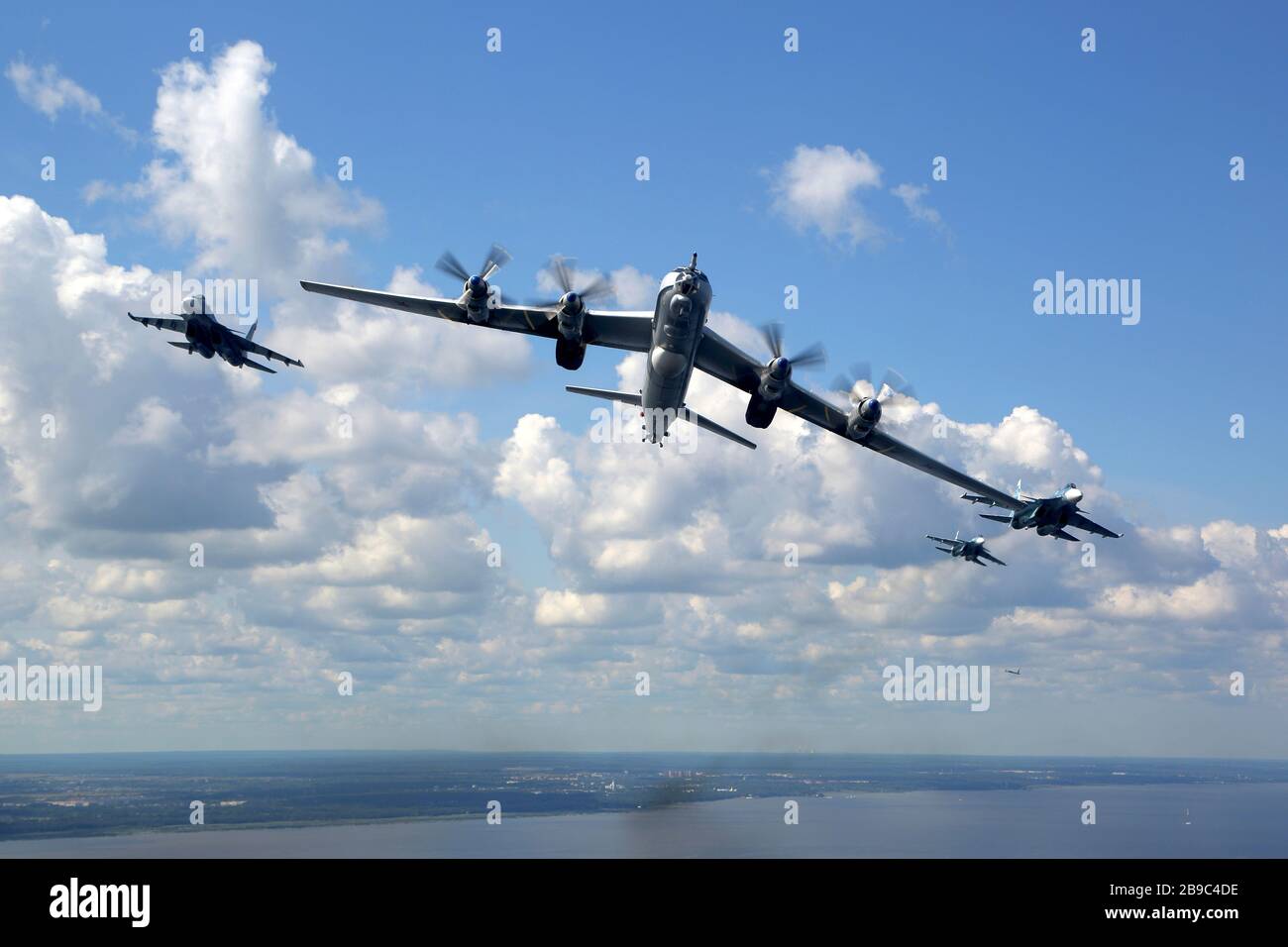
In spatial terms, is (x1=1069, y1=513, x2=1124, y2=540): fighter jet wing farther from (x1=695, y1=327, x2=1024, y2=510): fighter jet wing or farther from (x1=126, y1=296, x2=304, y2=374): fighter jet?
(x1=126, y1=296, x2=304, y2=374): fighter jet

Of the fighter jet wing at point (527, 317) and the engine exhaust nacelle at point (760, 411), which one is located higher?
the fighter jet wing at point (527, 317)

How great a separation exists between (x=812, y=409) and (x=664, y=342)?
1641cm

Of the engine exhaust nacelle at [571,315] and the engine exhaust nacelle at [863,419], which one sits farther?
the engine exhaust nacelle at [863,419]

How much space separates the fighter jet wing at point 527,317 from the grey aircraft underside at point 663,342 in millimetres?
62

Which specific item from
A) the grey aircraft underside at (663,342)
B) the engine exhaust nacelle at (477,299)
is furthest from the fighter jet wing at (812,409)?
the engine exhaust nacelle at (477,299)

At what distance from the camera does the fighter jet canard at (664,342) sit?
52094mm

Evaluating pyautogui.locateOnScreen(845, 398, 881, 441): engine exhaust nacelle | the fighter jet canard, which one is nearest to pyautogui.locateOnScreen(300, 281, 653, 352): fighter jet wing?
the fighter jet canard

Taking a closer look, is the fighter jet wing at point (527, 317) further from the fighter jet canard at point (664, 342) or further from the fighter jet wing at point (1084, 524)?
the fighter jet wing at point (1084, 524)

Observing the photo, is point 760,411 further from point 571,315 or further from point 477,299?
point 477,299

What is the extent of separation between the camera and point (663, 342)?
52.5m

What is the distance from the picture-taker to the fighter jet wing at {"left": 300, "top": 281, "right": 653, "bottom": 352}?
187ft

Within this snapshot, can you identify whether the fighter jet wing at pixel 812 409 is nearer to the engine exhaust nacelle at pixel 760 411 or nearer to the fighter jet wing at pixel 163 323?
the engine exhaust nacelle at pixel 760 411
